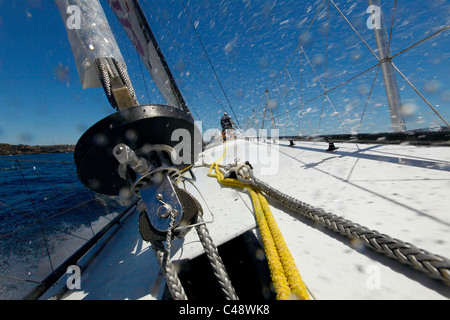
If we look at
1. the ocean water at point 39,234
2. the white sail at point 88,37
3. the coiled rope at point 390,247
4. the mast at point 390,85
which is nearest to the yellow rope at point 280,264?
the coiled rope at point 390,247

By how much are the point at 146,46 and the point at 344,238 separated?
6893mm

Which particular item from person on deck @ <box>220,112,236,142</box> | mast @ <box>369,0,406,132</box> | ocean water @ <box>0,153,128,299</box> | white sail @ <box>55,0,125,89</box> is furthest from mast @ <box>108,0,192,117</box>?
mast @ <box>369,0,406,132</box>

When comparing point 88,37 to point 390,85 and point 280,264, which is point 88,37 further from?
point 390,85

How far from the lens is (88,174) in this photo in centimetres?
88

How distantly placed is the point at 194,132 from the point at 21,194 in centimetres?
1379

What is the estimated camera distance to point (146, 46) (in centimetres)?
550

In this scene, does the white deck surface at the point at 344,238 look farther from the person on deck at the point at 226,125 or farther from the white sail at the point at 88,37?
the person on deck at the point at 226,125

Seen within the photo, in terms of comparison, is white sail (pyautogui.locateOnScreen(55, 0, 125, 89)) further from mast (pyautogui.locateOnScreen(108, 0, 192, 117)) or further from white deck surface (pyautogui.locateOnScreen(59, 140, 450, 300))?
mast (pyautogui.locateOnScreen(108, 0, 192, 117))

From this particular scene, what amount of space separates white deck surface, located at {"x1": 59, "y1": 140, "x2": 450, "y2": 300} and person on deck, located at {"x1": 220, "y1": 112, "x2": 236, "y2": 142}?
26.9 ft

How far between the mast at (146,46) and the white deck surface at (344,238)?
5.25 metres

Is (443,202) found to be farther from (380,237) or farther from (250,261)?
(250,261)

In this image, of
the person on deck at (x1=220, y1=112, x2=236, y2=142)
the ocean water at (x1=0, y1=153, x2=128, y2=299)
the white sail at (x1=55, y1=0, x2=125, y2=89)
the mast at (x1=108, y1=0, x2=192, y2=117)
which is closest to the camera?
the white sail at (x1=55, y1=0, x2=125, y2=89)

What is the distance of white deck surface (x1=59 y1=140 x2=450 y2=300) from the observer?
2.09 ft

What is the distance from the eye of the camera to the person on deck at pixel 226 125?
9797 millimetres
